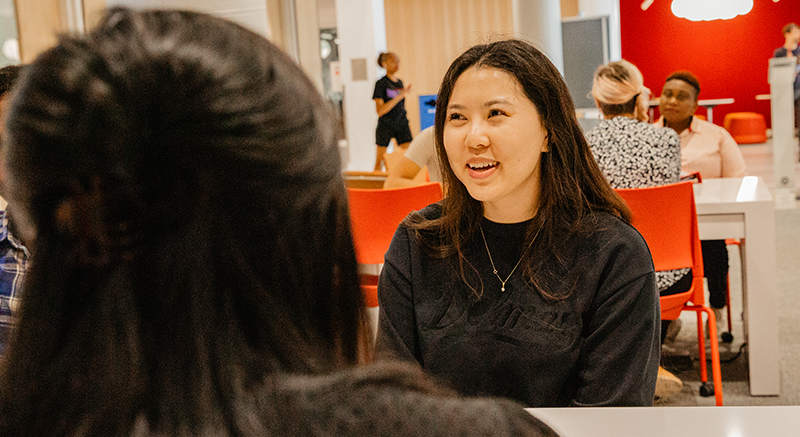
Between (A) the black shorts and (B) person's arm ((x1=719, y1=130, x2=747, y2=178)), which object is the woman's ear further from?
(A) the black shorts

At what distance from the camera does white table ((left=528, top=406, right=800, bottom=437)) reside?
987 mm

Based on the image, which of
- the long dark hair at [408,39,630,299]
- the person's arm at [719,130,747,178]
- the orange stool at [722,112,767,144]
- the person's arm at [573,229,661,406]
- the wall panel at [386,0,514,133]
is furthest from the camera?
→ the orange stool at [722,112,767,144]

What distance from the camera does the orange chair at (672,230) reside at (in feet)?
8.16

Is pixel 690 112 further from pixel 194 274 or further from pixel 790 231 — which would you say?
pixel 194 274

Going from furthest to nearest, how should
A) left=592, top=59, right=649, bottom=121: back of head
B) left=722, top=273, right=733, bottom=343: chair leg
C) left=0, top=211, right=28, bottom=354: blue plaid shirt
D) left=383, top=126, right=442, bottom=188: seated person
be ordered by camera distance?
left=383, top=126, right=442, bottom=188: seated person
left=722, top=273, right=733, bottom=343: chair leg
left=592, top=59, right=649, bottom=121: back of head
left=0, top=211, right=28, bottom=354: blue plaid shirt

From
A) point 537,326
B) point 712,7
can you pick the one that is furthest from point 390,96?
point 537,326

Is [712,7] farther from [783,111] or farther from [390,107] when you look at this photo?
[390,107]

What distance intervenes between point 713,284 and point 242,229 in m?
3.35

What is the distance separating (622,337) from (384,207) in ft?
4.97

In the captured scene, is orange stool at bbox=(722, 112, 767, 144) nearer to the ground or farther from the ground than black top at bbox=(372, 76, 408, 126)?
nearer to the ground

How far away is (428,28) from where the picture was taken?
10.9 meters

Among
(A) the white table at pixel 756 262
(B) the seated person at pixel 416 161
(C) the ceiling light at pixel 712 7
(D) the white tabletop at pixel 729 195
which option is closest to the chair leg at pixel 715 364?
(A) the white table at pixel 756 262

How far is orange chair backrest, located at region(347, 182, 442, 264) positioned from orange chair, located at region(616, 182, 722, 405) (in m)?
0.75

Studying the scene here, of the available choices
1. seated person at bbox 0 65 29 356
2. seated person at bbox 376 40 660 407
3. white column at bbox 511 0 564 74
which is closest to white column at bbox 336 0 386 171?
white column at bbox 511 0 564 74
